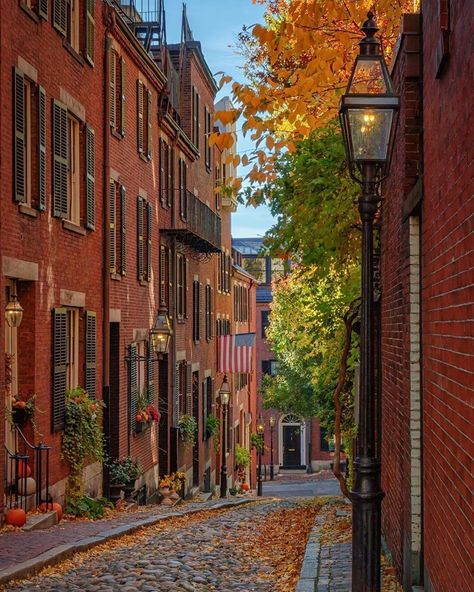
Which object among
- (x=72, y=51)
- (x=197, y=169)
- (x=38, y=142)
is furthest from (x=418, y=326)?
(x=197, y=169)

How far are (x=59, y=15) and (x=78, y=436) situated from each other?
6.82 meters

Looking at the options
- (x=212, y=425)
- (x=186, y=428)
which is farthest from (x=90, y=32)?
(x=212, y=425)

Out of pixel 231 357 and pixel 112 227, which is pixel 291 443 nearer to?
pixel 231 357

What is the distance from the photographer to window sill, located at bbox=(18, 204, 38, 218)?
13836 mm

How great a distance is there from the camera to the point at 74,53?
16.9 meters

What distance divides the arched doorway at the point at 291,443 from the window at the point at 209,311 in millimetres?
27648

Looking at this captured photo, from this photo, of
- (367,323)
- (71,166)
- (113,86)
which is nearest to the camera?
(367,323)

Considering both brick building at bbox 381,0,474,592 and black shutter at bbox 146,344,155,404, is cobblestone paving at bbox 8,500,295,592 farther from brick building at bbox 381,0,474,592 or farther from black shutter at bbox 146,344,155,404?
black shutter at bbox 146,344,155,404

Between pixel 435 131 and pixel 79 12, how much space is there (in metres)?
12.3

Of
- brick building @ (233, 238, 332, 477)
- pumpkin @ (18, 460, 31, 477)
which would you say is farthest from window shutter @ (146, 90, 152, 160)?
brick building @ (233, 238, 332, 477)

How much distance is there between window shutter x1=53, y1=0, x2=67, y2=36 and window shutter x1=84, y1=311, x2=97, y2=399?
16.4ft

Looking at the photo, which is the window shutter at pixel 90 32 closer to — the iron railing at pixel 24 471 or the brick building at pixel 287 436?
the iron railing at pixel 24 471

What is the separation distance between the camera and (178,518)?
17969 millimetres

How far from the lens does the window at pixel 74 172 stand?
17.1m
